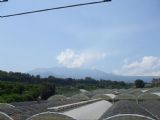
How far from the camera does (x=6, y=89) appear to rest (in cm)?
4709

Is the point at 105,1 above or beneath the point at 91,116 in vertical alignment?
above

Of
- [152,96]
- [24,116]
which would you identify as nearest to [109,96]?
[152,96]

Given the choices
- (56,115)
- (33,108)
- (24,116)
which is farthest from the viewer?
(33,108)

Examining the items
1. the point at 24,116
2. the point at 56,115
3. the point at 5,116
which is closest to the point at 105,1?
the point at 56,115

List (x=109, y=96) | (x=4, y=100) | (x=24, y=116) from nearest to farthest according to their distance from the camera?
Result: 1. (x=24, y=116)
2. (x=4, y=100)
3. (x=109, y=96)

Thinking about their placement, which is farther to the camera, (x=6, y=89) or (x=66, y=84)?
(x=66, y=84)

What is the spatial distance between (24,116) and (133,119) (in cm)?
776

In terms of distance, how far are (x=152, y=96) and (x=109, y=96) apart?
6.53m

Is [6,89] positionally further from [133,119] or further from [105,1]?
[105,1]

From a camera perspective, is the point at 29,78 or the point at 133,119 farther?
the point at 29,78

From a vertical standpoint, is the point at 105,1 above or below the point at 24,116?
above

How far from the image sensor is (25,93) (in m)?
47.9

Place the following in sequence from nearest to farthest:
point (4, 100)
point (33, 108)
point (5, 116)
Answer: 1. point (5, 116)
2. point (33, 108)
3. point (4, 100)

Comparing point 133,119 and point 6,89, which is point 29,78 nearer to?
point 6,89
